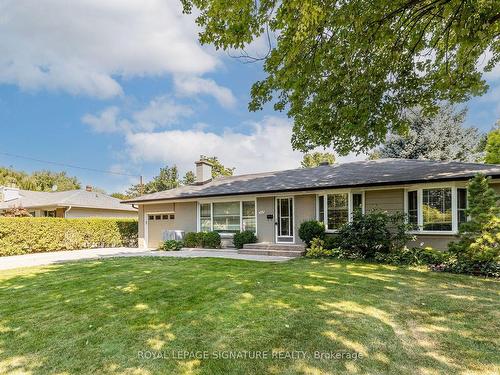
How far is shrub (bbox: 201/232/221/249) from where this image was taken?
1423 centimetres

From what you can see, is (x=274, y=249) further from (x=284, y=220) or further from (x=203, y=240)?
(x=203, y=240)

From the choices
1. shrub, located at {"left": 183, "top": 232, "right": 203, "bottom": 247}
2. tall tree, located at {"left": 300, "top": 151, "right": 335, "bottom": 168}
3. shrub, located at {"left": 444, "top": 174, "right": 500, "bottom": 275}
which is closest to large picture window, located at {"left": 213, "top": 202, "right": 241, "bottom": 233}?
shrub, located at {"left": 183, "top": 232, "right": 203, "bottom": 247}

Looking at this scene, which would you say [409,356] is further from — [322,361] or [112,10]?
[112,10]

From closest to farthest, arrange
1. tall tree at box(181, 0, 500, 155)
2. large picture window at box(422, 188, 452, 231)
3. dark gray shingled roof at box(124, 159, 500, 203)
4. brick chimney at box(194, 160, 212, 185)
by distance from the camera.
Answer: tall tree at box(181, 0, 500, 155) → large picture window at box(422, 188, 452, 231) → dark gray shingled roof at box(124, 159, 500, 203) → brick chimney at box(194, 160, 212, 185)

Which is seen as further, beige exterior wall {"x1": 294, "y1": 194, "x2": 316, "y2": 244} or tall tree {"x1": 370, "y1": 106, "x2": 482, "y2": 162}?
tall tree {"x1": 370, "y1": 106, "x2": 482, "y2": 162}

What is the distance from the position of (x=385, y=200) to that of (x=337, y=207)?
181cm

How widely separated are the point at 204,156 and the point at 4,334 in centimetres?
3250

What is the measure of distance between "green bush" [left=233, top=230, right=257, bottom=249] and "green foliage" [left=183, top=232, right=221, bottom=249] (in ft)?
3.70

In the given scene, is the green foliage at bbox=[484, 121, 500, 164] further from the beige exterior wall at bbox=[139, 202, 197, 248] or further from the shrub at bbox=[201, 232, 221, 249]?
the beige exterior wall at bbox=[139, 202, 197, 248]

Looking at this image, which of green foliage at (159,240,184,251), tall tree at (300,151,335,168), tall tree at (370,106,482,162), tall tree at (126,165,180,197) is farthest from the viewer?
tall tree at (126,165,180,197)

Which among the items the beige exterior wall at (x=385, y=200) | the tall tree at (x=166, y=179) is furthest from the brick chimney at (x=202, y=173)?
the tall tree at (x=166, y=179)

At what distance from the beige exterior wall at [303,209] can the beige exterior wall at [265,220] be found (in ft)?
3.85

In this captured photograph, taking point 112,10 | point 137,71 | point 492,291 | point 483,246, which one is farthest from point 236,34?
point 137,71

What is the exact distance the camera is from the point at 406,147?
22422mm
